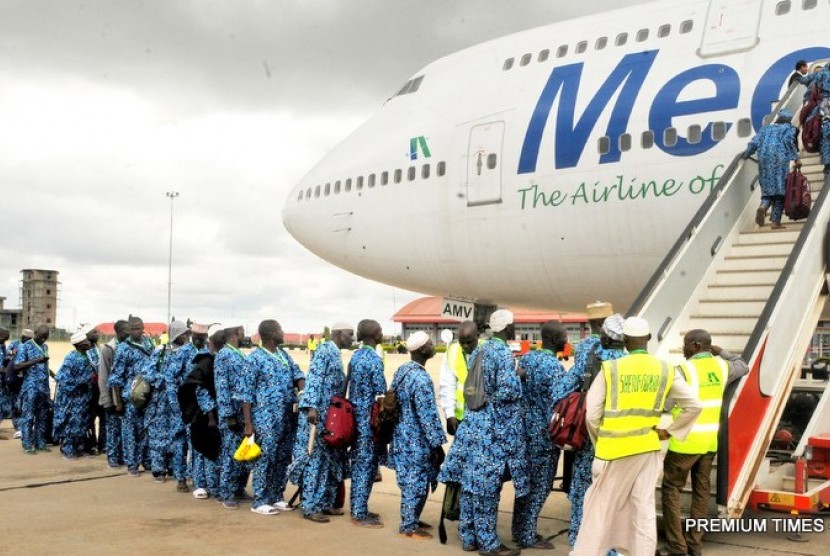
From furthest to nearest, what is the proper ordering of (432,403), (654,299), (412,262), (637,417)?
(412,262), (654,299), (432,403), (637,417)

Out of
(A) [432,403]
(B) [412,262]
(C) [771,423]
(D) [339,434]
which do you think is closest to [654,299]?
(C) [771,423]

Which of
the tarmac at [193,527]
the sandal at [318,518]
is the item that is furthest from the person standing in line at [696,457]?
the sandal at [318,518]

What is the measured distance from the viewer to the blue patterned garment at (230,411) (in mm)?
7387

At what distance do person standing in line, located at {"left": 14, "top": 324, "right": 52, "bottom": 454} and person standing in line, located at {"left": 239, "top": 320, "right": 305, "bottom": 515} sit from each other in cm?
526

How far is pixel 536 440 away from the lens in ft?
20.6

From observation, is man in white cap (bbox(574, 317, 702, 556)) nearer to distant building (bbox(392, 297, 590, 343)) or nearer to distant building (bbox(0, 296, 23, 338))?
distant building (bbox(392, 297, 590, 343))

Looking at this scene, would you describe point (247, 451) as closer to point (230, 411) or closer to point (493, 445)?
point (230, 411)

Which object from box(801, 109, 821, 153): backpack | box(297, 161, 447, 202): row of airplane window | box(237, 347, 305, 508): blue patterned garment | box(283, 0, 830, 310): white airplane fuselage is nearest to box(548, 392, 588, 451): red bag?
box(237, 347, 305, 508): blue patterned garment

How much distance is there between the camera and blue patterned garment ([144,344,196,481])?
8.45 meters

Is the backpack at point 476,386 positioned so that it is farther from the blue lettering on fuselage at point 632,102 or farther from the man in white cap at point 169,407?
the blue lettering on fuselage at point 632,102

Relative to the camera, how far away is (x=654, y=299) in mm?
7559

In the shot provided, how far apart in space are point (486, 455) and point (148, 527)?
2.94 metres

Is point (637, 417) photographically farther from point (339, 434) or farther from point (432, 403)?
point (339, 434)

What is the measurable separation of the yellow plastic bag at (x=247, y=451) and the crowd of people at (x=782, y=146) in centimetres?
570
